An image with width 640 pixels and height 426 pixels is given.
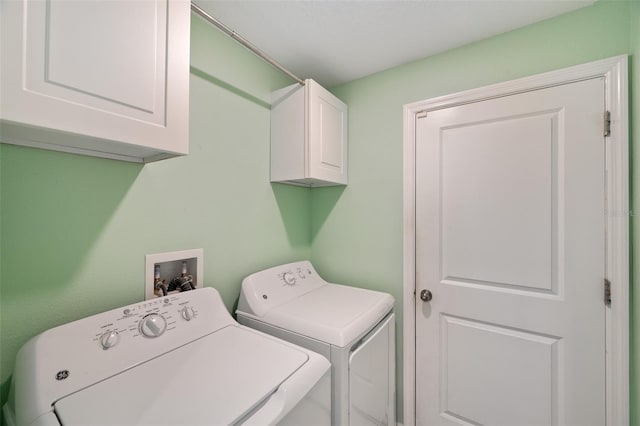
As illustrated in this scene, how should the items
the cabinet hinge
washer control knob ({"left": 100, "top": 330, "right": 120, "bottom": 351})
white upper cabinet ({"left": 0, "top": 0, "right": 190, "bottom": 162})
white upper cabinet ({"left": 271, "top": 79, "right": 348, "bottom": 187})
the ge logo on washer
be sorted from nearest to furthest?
1. white upper cabinet ({"left": 0, "top": 0, "right": 190, "bottom": 162})
2. the ge logo on washer
3. washer control knob ({"left": 100, "top": 330, "right": 120, "bottom": 351})
4. the cabinet hinge
5. white upper cabinet ({"left": 271, "top": 79, "right": 348, "bottom": 187})

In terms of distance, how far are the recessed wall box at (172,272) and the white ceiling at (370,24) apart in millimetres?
1237

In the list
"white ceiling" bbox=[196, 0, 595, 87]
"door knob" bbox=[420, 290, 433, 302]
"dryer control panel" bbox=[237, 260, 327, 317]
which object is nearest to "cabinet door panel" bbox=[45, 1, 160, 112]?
"white ceiling" bbox=[196, 0, 595, 87]

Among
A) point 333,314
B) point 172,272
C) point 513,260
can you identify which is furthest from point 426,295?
point 172,272

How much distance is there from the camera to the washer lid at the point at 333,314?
1.12 metres

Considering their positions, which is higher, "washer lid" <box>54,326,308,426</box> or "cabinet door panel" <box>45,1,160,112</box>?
"cabinet door panel" <box>45,1,160,112</box>

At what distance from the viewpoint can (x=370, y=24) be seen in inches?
53.9

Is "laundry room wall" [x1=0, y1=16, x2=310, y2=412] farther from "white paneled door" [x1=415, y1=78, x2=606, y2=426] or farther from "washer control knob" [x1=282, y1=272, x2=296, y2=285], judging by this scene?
"white paneled door" [x1=415, y1=78, x2=606, y2=426]

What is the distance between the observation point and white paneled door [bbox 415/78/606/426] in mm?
1232

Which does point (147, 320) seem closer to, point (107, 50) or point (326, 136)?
point (107, 50)

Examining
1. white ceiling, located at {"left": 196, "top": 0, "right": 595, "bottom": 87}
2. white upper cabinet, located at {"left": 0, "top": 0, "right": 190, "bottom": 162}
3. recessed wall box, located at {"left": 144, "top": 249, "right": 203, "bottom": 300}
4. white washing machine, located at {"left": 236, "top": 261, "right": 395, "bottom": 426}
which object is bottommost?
white washing machine, located at {"left": 236, "top": 261, "right": 395, "bottom": 426}

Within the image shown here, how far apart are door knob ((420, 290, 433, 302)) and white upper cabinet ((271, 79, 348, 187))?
37.0 inches

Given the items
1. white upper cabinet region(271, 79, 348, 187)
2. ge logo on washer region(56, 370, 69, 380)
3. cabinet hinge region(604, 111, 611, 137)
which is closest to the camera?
ge logo on washer region(56, 370, 69, 380)

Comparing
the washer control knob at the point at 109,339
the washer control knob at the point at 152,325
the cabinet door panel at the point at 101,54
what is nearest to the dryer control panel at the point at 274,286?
the washer control knob at the point at 152,325

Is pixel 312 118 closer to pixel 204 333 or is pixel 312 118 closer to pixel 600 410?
pixel 204 333
